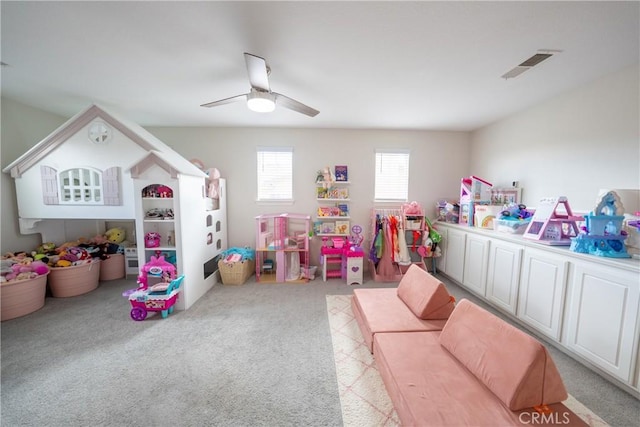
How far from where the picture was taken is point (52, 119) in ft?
11.2

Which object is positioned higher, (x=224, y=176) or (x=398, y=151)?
(x=398, y=151)

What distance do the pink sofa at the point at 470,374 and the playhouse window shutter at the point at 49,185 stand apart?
14.9 feet

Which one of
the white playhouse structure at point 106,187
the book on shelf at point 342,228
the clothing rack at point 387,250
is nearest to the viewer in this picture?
the white playhouse structure at point 106,187

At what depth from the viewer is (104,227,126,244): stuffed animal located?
374cm

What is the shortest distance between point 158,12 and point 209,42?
13.9 inches

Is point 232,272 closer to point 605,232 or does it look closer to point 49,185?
point 49,185

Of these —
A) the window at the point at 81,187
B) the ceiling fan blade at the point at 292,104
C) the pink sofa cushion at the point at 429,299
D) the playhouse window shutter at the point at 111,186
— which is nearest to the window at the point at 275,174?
the ceiling fan blade at the point at 292,104

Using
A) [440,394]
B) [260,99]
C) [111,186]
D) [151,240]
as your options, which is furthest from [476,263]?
[111,186]

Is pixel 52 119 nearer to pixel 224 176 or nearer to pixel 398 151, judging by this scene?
pixel 224 176

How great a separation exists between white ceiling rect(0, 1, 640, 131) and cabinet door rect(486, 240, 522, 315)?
189 cm

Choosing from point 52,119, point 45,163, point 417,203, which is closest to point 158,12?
point 45,163

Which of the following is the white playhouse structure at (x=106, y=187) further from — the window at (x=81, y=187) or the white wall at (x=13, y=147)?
the white wall at (x=13, y=147)

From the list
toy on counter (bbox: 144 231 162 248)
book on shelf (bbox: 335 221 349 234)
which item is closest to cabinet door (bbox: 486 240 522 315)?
book on shelf (bbox: 335 221 349 234)

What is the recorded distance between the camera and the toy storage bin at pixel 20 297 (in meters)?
2.49
